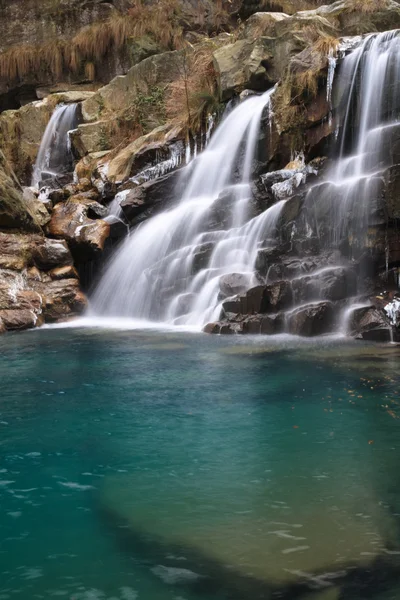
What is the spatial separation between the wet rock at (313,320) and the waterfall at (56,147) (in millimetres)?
15282

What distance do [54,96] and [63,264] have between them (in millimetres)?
12472

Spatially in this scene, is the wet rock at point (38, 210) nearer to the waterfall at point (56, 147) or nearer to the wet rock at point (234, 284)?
the wet rock at point (234, 284)

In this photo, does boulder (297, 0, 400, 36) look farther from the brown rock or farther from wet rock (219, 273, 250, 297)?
the brown rock

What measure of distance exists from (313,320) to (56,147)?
16661mm

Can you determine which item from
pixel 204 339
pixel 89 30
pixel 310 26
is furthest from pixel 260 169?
pixel 89 30

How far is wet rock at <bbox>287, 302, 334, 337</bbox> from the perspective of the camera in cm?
1012

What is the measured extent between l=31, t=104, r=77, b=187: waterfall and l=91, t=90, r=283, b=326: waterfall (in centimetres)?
829

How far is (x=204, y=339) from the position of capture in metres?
10.2

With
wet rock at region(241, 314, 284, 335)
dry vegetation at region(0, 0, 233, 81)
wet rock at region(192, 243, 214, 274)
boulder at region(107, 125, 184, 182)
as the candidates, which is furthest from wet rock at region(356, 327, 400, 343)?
dry vegetation at region(0, 0, 233, 81)

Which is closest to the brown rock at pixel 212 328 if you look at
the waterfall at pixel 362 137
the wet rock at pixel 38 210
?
the waterfall at pixel 362 137

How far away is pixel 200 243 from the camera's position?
1396cm

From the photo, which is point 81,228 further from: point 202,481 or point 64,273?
point 202,481

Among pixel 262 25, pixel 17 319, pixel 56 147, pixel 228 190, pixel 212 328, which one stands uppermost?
pixel 262 25

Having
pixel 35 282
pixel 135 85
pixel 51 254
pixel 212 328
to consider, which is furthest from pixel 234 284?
pixel 135 85
